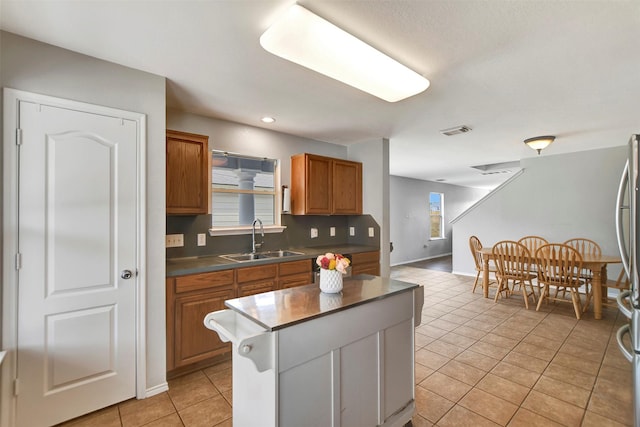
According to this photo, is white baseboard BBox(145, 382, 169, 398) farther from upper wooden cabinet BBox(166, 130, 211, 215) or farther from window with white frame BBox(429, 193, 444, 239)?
window with white frame BBox(429, 193, 444, 239)

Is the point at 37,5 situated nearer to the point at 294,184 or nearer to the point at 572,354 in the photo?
the point at 294,184

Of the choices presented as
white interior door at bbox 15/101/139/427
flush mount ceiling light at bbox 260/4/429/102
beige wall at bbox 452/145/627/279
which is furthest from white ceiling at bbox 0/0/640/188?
beige wall at bbox 452/145/627/279

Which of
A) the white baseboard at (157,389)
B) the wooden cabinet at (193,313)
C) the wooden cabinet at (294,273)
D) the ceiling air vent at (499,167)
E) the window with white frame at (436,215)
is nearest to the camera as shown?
the white baseboard at (157,389)

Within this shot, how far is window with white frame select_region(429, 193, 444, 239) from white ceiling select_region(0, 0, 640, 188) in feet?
18.3

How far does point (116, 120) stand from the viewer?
2.04 meters

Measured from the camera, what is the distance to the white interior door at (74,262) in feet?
5.75

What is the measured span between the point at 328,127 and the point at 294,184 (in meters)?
0.82

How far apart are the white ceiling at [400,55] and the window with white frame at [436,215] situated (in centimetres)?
557

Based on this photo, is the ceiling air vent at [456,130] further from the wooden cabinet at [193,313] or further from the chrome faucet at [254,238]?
the wooden cabinet at [193,313]

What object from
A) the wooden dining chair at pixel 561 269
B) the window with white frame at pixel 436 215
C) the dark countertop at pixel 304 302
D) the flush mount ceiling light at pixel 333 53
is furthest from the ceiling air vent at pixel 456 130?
the window with white frame at pixel 436 215

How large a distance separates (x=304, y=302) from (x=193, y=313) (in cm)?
132

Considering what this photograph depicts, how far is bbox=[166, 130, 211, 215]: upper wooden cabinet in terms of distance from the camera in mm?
2564

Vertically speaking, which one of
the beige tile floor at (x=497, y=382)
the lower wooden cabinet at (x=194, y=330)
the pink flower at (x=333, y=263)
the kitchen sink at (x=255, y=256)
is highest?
the pink flower at (x=333, y=263)

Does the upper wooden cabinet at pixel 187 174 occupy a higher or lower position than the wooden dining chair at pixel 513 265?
higher
